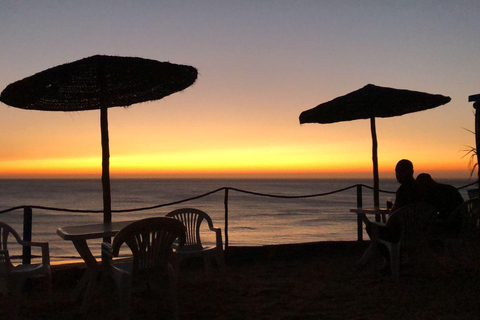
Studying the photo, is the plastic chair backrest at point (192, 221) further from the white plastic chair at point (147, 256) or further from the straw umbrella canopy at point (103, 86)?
the white plastic chair at point (147, 256)

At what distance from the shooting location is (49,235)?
→ 818 inches

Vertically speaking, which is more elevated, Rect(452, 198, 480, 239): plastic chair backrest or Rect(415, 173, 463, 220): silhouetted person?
Rect(415, 173, 463, 220): silhouetted person

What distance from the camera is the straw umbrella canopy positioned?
4457 mm

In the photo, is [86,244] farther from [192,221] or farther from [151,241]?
[192,221]

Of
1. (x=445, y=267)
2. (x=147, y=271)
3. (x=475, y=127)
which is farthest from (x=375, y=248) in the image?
(x=147, y=271)

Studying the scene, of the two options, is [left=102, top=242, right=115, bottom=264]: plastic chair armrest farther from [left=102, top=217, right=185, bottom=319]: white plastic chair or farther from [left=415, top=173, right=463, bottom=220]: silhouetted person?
[left=415, top=173, right=463, bottom=220]: silhouetted person

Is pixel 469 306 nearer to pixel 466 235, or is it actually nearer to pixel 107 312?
pixel 466 235

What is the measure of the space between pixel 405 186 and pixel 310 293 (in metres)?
1.59

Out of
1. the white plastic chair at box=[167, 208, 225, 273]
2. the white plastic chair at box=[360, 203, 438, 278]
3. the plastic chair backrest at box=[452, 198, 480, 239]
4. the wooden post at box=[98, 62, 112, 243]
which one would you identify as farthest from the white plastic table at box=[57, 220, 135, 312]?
the plastic chair backrest at box=[452, 198, 480, 239]

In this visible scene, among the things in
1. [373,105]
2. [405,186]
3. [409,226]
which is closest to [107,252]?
[409,226]

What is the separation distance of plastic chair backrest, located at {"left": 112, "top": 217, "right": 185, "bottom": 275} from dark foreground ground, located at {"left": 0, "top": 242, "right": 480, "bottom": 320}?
614mm

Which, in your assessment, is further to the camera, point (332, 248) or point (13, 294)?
point (332, 248)

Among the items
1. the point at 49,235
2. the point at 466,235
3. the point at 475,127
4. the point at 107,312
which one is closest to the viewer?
the point at 107,312

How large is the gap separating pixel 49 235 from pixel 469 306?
774 inches
